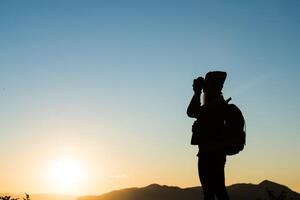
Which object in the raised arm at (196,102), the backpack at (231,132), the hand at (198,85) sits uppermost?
the hand at (198,85)

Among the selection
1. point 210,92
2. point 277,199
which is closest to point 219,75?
point 210,92

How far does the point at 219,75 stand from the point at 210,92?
11.1 inches

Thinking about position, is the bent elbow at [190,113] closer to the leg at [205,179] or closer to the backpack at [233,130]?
the backpack at [233,130]

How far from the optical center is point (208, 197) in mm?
6641

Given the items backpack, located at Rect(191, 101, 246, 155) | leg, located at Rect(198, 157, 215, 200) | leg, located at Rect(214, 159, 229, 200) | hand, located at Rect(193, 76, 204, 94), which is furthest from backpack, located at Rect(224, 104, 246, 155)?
hand, located at Rect(193, 76, 204, 94)

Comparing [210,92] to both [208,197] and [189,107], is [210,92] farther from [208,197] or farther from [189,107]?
[208,197]

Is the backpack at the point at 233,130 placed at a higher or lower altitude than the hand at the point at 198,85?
lower

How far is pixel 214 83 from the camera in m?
7.02

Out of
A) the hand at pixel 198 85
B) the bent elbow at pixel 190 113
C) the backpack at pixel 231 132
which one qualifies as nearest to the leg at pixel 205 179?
the backpack at pixel 231 132

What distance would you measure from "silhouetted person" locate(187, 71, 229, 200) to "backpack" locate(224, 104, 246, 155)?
0.09 metres

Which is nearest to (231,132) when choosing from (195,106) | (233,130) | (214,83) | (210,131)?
(233,130)

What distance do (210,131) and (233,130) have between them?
1.13ft

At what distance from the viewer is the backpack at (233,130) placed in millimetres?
6535

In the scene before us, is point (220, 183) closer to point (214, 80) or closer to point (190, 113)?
point (190, 113)
